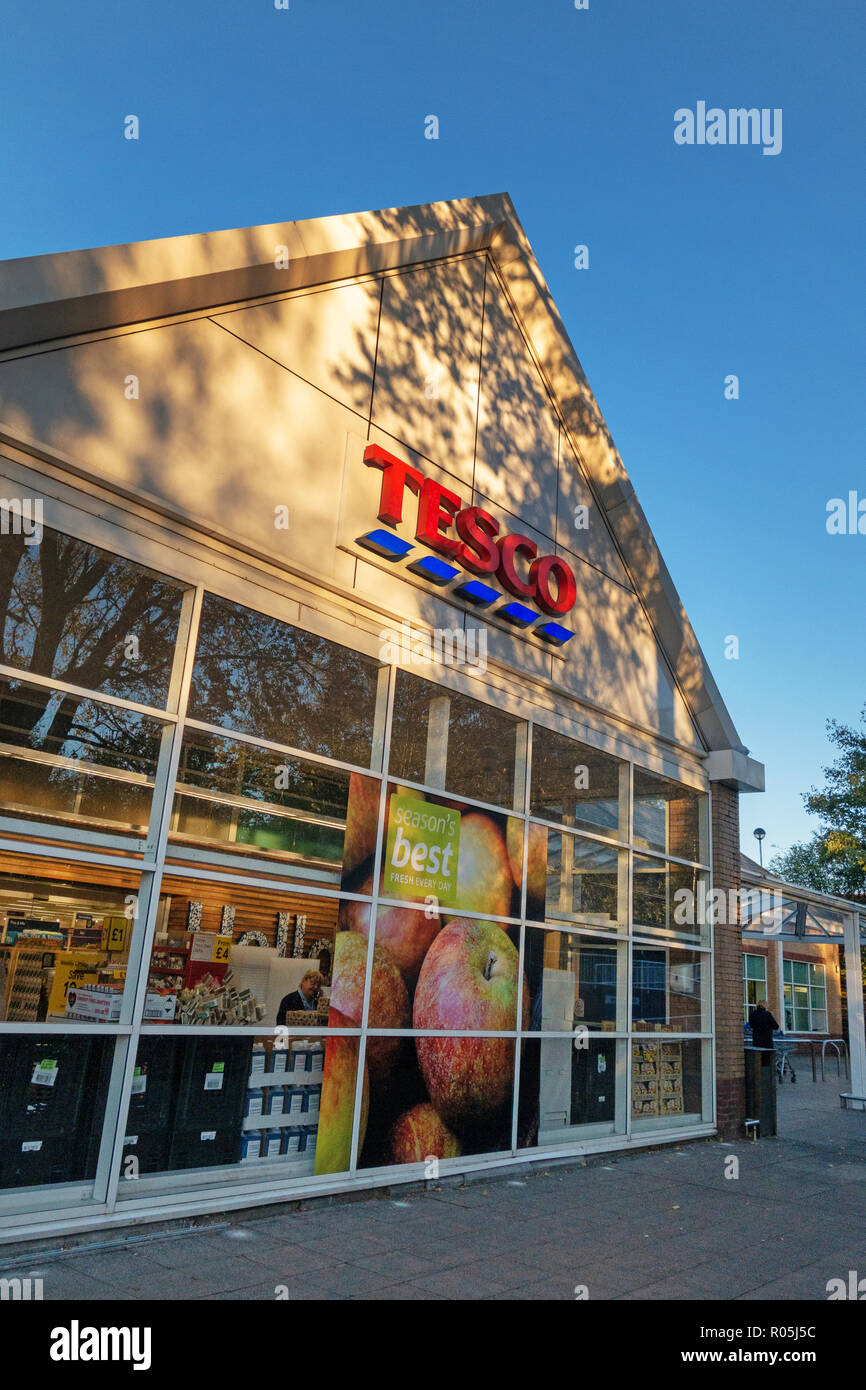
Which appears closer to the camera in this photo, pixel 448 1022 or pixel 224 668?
pixel 224 668

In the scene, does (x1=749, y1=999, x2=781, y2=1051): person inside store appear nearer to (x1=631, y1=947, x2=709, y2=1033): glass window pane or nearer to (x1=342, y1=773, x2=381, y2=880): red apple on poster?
(x1=631, y1=947, x2=709, y2=1033): glass window pane

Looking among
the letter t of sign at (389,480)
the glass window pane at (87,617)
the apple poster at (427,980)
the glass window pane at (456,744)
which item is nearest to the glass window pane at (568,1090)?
the apple poster at (427,980)

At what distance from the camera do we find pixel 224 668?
268 inches

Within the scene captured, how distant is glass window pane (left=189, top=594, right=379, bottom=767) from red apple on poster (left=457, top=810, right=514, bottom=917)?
1346 millimetres

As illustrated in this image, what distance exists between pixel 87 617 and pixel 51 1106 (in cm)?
289

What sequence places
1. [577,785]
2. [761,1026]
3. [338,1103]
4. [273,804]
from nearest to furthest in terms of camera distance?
[338,1103] < [273,804] < [577,785] < [761,1026]

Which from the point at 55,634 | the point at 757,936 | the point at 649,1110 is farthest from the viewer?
the point at 757,936

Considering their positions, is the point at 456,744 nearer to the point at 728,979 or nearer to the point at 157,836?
the point at 157,836

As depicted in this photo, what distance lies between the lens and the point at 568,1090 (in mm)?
9500

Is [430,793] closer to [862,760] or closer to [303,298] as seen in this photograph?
[303,298]

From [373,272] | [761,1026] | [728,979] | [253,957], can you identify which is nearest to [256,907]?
[253,957]

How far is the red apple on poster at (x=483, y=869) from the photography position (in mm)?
8367

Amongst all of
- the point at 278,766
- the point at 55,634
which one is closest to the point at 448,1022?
the point at 278,766

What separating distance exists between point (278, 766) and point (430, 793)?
149 cm
